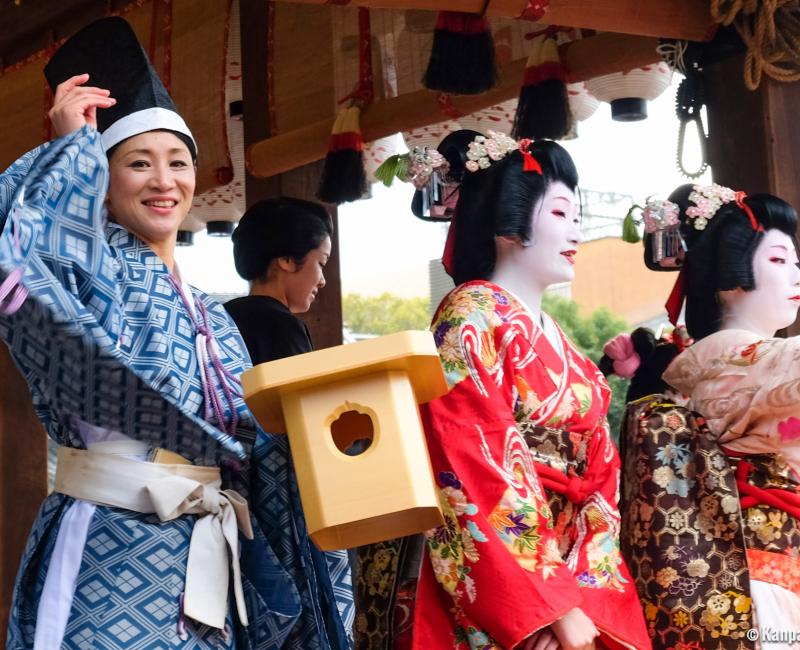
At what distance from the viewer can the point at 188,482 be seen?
8.95 feet

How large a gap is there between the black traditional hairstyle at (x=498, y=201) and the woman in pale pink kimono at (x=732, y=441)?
670mm

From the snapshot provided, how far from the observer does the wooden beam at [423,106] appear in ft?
15.2

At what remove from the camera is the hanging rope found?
401 centimetres

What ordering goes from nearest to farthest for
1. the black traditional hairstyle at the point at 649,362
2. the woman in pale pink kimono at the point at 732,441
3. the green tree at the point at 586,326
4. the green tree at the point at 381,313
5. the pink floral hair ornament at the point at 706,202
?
the woman in pale pink kimono at the point at 732,441, the pink floral hair ornament at the point at 706,202, the black traditional hairstyle at the point at 649,362, the green tree at the point at 586,326, the green tree at the point at 381,313

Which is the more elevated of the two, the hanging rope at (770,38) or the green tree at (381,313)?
the green tree at (381,313)

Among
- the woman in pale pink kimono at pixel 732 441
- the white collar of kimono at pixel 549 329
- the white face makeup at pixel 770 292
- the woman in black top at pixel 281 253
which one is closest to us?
the white collar of kimono at pixel 549 329

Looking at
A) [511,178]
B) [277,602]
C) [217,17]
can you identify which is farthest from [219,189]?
[277,602]

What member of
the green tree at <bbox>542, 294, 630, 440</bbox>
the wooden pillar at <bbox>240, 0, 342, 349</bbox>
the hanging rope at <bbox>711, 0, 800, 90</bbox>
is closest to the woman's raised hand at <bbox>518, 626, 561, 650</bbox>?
the hanging rope at <bbox>711, 0, 800, 90</bbox>

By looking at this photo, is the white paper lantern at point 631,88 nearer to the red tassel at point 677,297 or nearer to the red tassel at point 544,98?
the red tassel at point 544,98

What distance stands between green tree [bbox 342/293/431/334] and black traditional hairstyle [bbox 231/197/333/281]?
31.4 m

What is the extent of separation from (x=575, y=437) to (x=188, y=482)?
1.02 metres

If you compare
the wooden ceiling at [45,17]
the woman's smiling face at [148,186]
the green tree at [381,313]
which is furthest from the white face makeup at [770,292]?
the green tree at [381,313]

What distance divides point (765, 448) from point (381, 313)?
34272 mm

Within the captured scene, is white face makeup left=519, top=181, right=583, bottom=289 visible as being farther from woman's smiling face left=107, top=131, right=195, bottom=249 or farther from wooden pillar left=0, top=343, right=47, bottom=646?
wooden pillar left=0, top=343, right=47, bottom=646
